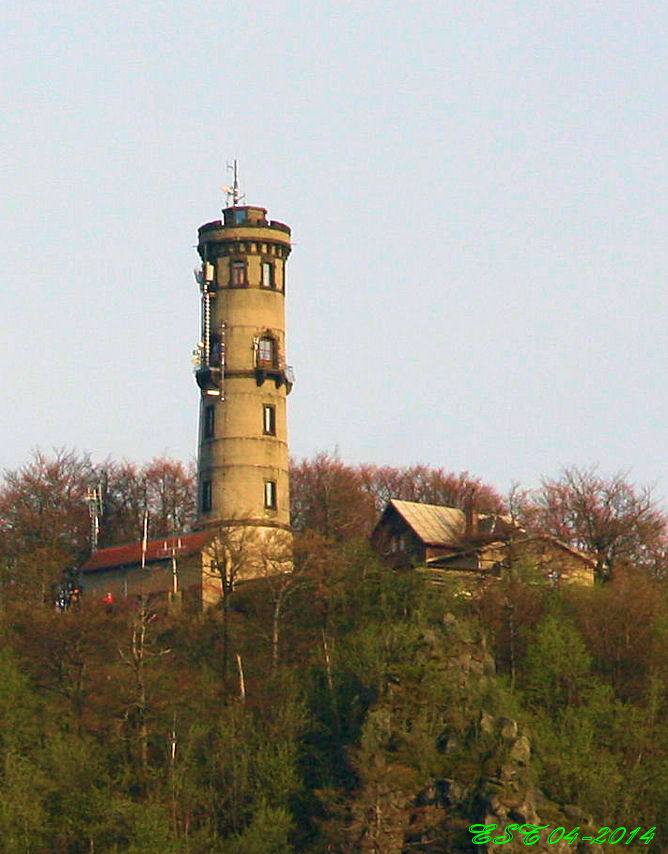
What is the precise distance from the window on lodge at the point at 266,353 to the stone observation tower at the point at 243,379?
0.05 metres

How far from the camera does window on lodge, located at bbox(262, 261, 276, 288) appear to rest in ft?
333

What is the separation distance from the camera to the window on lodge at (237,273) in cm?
10119

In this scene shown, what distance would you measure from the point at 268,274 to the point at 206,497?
10.8m

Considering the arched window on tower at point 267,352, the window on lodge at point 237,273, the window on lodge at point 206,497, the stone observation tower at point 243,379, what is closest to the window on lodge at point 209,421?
the stone observation tower at point 243,379

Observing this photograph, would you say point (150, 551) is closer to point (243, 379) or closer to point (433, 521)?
point (243, 379)

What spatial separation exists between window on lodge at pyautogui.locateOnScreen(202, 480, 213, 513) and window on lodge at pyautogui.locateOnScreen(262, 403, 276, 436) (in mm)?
3552

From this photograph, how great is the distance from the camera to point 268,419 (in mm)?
100562

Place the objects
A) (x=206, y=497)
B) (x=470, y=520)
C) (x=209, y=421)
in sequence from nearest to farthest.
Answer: (x=470, y=520), (x=206, y=497), (x=209, y=421)

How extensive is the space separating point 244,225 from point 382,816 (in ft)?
122

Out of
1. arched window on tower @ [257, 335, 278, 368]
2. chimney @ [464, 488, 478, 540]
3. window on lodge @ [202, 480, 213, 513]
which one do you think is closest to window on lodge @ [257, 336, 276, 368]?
arched window on tower @ [257, 335, 278, 368]

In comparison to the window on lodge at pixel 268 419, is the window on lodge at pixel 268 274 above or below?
above

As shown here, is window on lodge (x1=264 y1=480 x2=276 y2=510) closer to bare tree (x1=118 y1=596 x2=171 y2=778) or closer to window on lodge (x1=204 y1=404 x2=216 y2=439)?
window on lodge (x1=204 y1=404 x2=216 y2=439)

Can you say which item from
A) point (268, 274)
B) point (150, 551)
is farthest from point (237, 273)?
point (150, 551)

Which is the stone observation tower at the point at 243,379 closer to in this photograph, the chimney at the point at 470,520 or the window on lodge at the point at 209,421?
the window on lodge at the point at 209,421
